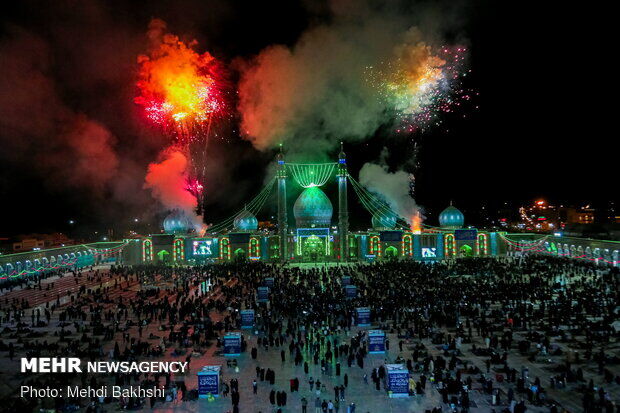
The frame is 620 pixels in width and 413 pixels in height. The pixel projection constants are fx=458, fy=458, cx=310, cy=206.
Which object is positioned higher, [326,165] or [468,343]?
[326,165]

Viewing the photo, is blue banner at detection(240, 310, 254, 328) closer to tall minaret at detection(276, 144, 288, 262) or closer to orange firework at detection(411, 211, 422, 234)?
tall minaret at detection(276, 144, 288, 262)

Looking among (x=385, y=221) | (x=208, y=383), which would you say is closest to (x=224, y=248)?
(x=385, y=221)

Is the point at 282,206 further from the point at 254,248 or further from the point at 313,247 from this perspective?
the point at 313,247

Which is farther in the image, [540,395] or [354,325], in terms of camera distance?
[354,325]

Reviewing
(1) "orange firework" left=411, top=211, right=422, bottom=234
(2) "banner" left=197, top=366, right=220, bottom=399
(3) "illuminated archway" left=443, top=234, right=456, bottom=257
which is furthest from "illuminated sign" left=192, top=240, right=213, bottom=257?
(2) "banner" left=197, top=366, right=220, bottom=399

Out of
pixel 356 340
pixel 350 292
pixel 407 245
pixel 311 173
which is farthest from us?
pixel 311 173

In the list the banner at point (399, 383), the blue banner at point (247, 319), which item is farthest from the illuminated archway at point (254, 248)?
the banner at point (399, 383)

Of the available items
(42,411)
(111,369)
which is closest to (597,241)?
(111,369)

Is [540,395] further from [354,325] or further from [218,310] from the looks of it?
[218,310]
